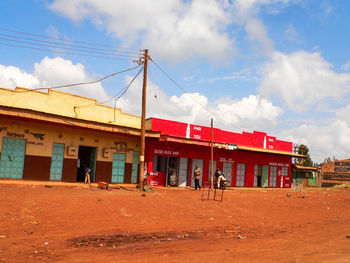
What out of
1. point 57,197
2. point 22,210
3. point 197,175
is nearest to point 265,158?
point 197,175

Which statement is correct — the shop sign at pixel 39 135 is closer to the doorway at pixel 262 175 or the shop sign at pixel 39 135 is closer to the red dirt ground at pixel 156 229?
the red dirt ground at pixel 156 229

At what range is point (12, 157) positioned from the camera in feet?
54.5

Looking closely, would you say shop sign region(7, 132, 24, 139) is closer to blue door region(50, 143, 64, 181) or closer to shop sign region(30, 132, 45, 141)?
shop sign region(30, 132, 45, 141)

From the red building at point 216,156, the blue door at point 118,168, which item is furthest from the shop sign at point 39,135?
the red building at point 216,156

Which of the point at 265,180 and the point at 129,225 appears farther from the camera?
the point at 265,180

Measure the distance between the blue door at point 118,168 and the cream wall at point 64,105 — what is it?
2337 millimetres

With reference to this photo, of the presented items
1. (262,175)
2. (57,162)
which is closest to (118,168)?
(57,162)

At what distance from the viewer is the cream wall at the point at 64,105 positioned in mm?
17000

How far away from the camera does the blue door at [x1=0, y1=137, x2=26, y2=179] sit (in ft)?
53.6

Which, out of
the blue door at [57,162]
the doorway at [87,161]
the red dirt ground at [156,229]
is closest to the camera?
the red dirt ground at [156,229]

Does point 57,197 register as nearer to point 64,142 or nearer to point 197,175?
point 64,142

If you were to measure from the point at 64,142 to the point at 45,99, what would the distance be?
276cm

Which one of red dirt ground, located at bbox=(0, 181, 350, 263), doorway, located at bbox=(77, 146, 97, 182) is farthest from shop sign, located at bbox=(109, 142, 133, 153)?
red dirt ground, located at bbox=(0, 181, 350, 263)

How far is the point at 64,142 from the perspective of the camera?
18500 mm
